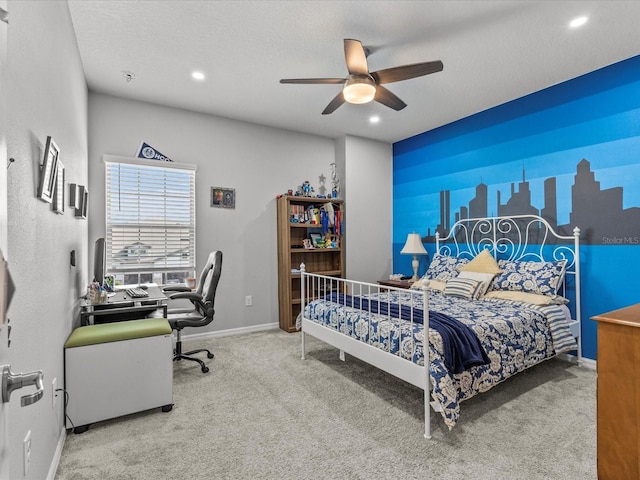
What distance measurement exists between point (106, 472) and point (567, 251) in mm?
4008

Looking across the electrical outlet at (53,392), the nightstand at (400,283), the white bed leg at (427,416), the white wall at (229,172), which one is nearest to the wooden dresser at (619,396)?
the white bed leg at (427,416)

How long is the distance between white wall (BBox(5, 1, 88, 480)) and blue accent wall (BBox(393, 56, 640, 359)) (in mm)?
4036

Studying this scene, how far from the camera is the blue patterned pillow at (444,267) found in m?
3.86

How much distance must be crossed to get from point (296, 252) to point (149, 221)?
1.81m

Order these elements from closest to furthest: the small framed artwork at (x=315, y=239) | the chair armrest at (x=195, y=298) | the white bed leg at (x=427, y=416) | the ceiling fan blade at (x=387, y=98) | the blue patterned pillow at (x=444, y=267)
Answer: the white bed leg at (x=427, y=416) < the ceiling fan blade at (x=387, y=98) < the chair armrest at (x=195, y=298) < the blue patterned pillow at (x=444, y=267) < the small framed artwork at (x=315, y=239)

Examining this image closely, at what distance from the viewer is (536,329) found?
8.89 ft

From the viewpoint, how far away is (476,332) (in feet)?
7.50

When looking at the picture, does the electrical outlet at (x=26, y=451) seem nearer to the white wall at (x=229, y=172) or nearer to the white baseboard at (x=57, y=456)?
the white baseboard at (x=57, y=456)

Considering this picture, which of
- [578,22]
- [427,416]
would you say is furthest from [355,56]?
[427,416]

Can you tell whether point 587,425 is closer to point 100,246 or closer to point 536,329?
point 536,329

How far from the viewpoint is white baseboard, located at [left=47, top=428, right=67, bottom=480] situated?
1.67 m

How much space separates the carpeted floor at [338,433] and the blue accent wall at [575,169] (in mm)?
1007

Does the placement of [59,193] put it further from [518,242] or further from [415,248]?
[518,242]

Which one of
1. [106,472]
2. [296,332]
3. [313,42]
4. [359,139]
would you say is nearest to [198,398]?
[106,472]
